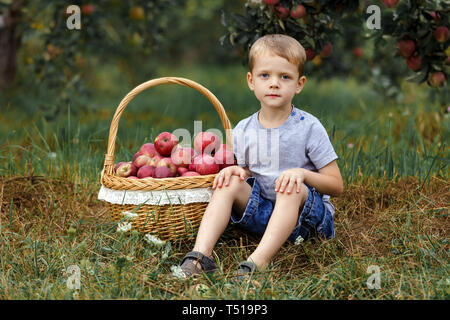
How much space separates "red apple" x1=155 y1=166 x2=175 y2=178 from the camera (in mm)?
2373

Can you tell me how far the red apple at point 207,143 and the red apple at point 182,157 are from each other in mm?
71

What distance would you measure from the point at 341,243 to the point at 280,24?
1.17 meters

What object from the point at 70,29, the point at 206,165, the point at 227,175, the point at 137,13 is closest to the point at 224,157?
the point at 206,165

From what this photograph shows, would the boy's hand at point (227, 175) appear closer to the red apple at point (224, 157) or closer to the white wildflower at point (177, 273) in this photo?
the red apple at point (224, 157)

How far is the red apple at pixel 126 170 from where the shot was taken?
97.6 inches

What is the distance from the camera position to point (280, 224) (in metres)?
2.10

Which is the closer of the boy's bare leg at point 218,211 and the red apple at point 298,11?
the boy's bare leg at point 218,211

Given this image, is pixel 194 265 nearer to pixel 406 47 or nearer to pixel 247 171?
pixel 247 171

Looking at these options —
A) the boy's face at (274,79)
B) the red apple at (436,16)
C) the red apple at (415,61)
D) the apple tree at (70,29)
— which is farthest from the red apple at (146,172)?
the apple tree at (70,29)

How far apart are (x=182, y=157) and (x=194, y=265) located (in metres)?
0.60

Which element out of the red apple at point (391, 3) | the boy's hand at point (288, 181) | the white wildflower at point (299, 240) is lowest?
the white wildflower at point (299, 240)

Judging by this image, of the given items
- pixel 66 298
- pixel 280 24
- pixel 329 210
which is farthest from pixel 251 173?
pixel 66 298

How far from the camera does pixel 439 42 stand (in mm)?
2859

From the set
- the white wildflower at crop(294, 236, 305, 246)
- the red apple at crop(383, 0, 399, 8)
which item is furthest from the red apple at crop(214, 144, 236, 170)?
the red apple at crop(383, 0, 399, 8)
